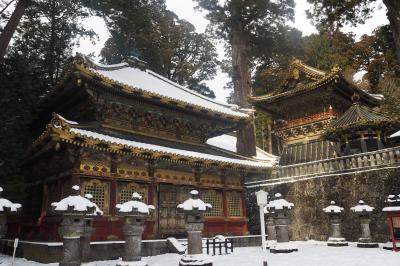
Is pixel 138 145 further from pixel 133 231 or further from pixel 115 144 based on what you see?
pixel 133 231

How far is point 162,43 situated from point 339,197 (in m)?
21.7

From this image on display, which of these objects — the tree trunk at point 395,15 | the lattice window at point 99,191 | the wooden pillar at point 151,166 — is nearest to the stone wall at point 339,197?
the tree trunk at point 395,15

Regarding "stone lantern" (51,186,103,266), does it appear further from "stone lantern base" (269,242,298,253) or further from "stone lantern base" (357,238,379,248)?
"stone lantern base" (357,238,379,248)

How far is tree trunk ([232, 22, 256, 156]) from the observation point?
74.0 ft

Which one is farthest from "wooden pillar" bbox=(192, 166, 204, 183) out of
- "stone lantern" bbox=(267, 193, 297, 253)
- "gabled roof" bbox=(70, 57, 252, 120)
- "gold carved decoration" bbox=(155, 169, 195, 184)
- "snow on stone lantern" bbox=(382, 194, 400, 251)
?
"snow on stone lantern" bbox=(382, 194, 400, 251)

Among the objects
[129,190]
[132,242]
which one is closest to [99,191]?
[129,190]

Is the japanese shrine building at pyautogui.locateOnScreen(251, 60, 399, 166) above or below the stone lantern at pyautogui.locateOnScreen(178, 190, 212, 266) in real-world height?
above

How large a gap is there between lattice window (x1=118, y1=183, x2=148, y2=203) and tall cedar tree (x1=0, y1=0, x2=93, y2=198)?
4420 mm

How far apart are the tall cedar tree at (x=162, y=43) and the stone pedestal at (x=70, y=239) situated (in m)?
18.2

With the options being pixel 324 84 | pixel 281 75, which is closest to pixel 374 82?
pixel 281 75

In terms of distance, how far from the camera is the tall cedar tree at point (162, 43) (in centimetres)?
2515

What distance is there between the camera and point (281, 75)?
3300cm

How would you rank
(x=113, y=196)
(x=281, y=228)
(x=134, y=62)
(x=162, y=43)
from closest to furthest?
(x=281, y=228) → (x=113, y=196) → (x=134, y=62) → (x=162, y=43)

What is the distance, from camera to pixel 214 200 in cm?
1739
